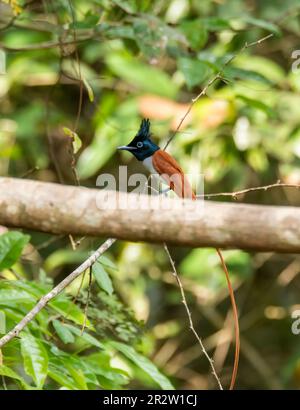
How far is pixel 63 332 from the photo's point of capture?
279cm

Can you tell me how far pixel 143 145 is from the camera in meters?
3.25

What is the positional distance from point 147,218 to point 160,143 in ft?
10.5

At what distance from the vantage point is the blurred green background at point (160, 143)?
10.1ft

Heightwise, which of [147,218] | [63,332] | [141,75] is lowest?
[63,332]

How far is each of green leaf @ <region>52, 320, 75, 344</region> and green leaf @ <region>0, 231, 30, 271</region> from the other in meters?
0.28

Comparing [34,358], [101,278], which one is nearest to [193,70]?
[101,278]

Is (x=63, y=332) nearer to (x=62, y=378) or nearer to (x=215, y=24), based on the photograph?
(x=62, y=378)

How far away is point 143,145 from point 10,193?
1.40 metres

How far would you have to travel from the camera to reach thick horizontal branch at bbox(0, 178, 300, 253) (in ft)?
5.62

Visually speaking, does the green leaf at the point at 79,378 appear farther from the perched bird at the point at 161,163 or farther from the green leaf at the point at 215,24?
the green leaf at the point at 215,24

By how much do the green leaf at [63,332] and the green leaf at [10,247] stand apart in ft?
0.91

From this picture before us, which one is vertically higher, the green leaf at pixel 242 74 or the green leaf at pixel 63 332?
the green leaf at pixel 242 74

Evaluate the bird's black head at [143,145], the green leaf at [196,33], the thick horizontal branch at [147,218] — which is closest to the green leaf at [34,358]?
the thick horizontal branch at [147,218]
